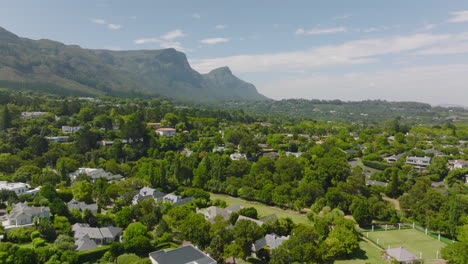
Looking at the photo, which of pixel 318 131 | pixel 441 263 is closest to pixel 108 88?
pixel 318 131

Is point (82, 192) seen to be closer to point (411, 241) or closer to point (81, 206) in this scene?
point (81, 206)

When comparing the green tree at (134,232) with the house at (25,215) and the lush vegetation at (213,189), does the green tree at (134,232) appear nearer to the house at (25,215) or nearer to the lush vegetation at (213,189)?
the lush vegetation at (213,189)

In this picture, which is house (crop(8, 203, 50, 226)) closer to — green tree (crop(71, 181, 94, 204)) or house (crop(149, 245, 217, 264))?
green tree (crop(71, 181, 94, 204))

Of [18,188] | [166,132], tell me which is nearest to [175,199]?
[18,188]

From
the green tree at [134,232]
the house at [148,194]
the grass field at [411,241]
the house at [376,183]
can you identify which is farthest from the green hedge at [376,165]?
the green tree at [134,232]

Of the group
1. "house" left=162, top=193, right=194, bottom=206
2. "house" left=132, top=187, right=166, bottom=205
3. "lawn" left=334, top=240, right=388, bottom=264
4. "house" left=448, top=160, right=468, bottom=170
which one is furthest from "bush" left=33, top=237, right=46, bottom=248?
"house" left=448, top=160, right=468, bottom=170

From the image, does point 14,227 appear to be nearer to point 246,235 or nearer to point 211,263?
point 211,263
